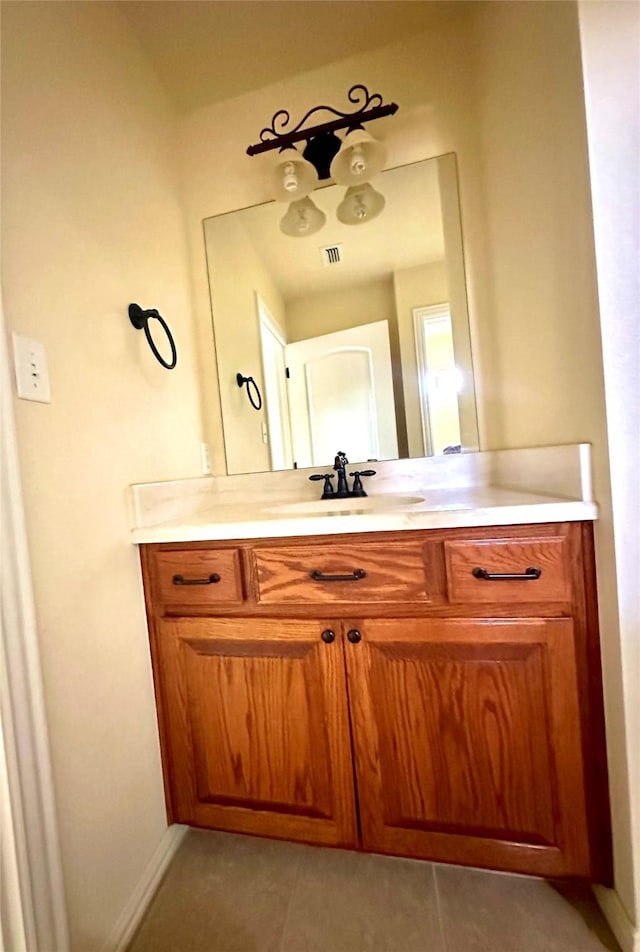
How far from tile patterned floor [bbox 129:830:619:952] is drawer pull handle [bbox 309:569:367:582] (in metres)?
0.72

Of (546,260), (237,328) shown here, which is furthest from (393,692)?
(237,328)

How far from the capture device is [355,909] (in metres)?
0.92

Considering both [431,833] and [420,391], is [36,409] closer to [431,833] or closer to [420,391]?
[420,391]

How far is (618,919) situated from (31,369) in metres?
1.55

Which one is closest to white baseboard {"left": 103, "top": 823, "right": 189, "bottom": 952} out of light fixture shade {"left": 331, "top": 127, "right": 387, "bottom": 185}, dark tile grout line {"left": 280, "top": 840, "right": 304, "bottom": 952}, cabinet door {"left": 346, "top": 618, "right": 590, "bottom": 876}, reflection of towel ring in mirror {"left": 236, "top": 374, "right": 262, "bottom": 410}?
dark tile grout line {"left": 280, "top": 840, "right": 304, "bottom": 952}

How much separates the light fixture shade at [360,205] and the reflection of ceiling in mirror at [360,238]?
16 millimetres

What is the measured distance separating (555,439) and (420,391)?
49cm

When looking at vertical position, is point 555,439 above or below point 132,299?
below

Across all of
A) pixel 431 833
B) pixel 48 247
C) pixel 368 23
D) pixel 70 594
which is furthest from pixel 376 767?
pixel 368 23

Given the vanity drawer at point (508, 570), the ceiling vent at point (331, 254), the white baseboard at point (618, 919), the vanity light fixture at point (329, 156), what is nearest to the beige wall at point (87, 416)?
the vanity light fixture at point (329, 156)

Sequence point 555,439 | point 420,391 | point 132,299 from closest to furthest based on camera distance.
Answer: point 555,439, point 132,299, point 420,391

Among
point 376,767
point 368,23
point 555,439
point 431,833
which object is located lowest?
point 431,833

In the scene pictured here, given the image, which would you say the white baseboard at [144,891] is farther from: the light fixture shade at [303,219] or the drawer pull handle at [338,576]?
the light fixture shade at [303,219]

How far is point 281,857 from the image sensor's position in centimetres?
106
